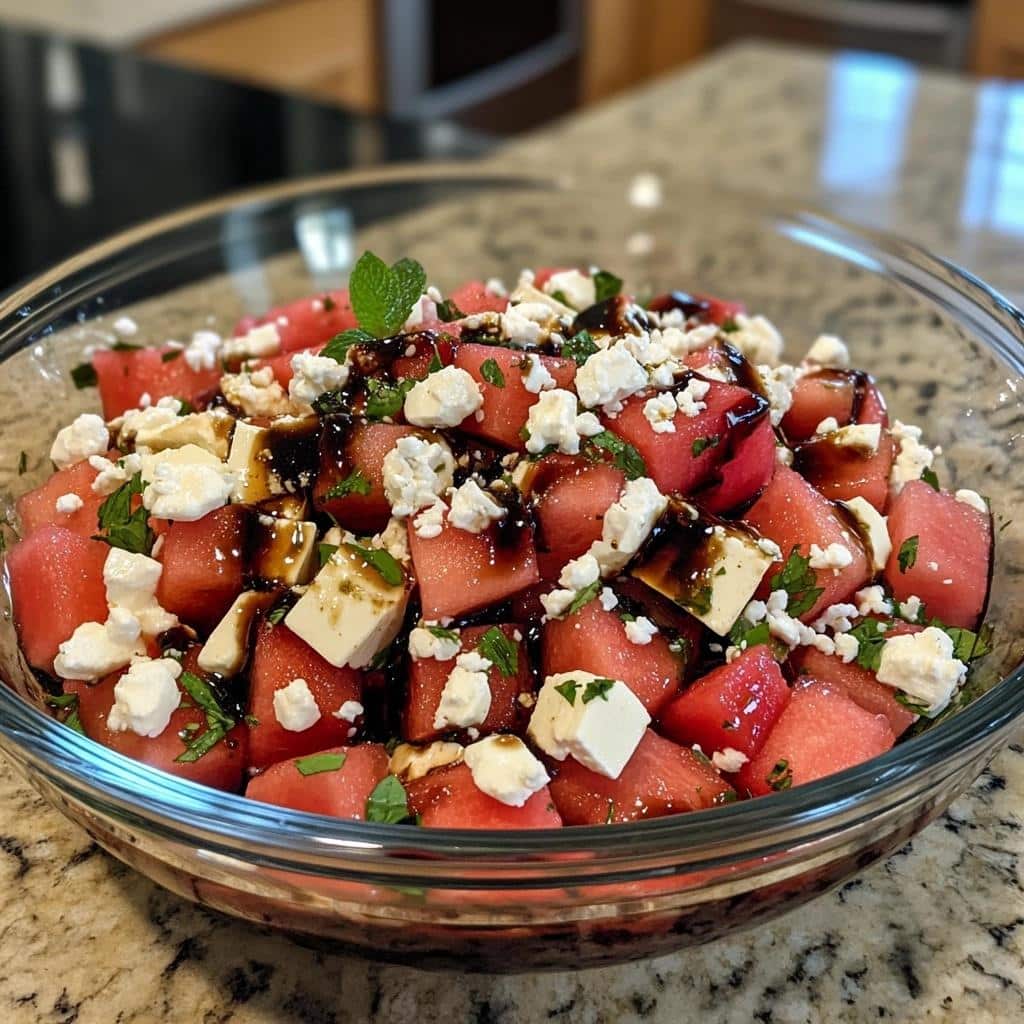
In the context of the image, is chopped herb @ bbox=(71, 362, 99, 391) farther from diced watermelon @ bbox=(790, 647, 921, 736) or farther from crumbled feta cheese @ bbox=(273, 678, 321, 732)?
diced watermelon @ bbox=(790, 647, 921, 736)

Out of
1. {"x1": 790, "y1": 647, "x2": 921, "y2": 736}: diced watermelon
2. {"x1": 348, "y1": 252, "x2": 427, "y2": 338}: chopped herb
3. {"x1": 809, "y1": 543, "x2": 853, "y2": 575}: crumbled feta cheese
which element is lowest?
{"x1": 790, "y1": 647, "x2": 921, "y2": 736}: diced watermelon

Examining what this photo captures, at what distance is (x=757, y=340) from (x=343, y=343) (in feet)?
1.48

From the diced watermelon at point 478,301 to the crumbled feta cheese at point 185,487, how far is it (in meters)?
0.32

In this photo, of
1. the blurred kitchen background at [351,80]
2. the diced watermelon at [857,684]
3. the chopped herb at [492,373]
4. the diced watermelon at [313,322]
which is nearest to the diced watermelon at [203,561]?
the chopped herb at [492,373]

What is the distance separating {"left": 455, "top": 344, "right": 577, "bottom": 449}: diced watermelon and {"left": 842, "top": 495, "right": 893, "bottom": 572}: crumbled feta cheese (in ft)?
0.89

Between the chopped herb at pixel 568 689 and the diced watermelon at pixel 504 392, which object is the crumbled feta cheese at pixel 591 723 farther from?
the diced watermelon at pixel 504 392

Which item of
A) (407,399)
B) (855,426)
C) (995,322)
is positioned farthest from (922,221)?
(407,399)

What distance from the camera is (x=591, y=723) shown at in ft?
2.56

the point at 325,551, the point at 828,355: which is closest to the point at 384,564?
the point at 325,551

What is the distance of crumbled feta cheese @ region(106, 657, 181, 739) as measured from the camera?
82 cm

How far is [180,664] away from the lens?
2.89 feet

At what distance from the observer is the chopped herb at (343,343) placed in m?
0.98

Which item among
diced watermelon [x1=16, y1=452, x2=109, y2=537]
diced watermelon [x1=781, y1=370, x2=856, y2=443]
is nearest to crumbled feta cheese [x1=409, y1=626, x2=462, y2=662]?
diced watermelon [x1=16, y1=452, x2=109, y2=537]

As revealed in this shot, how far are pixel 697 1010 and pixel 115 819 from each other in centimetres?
44
